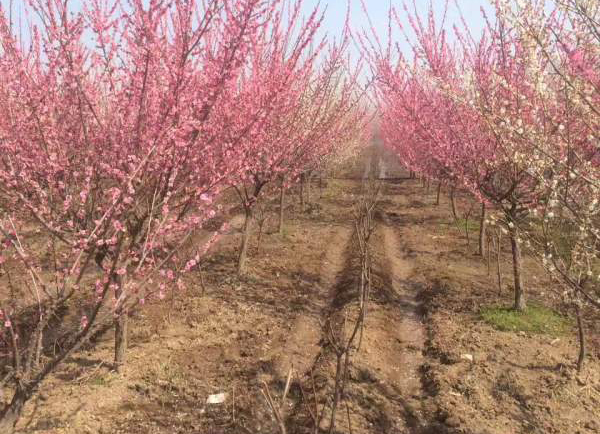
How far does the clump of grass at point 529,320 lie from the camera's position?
7.77 m

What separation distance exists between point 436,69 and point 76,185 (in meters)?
6.15

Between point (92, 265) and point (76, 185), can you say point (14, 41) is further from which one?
point (92, 265)

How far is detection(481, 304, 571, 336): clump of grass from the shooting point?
7.77 m

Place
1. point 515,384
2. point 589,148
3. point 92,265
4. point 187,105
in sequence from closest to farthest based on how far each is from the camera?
point 187,105, point 515,384, point 589,148, point 92,265

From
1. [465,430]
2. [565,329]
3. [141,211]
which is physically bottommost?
[465,430]

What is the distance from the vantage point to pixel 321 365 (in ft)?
21.4

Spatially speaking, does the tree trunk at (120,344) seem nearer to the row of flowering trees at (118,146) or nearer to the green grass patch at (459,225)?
the row of flowering trees at (118,146)

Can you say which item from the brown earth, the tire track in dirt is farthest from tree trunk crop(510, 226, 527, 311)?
the tire track in dirt

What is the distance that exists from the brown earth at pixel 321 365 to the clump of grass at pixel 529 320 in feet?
0.68

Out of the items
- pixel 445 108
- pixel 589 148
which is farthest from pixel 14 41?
pixel 589 148

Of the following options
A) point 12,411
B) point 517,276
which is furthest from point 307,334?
point 12,411

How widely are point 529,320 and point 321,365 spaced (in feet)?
13.7

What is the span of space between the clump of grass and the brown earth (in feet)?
0.68

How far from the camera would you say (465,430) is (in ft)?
17.1
